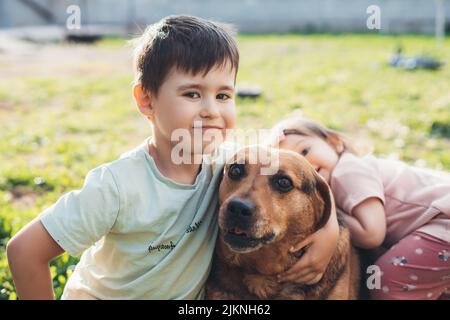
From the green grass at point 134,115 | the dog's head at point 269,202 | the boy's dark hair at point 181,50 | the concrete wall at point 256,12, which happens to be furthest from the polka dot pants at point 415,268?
the concrete wall at point 256,12

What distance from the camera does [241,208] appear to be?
2498 millimetres

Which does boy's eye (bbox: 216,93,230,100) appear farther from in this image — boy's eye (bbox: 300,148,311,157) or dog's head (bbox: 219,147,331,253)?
boy's eye (bbox: 300,148,311,157)

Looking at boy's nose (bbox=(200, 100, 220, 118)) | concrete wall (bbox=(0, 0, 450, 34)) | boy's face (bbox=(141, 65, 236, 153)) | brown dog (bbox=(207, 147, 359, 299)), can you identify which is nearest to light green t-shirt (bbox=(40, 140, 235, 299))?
brown dog (bbox=(207, 147, 359, 299))

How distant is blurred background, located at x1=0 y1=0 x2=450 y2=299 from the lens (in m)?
5.23

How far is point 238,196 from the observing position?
2.58 metres

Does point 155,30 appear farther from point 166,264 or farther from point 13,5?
point 13,5

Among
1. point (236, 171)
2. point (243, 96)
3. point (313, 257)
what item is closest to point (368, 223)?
point (313, 257)

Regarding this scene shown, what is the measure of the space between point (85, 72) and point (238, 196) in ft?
35.9

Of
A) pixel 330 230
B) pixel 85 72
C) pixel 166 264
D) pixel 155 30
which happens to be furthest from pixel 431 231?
pixel 85 72

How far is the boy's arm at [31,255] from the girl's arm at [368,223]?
5.34 ft

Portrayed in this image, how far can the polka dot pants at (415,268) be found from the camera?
3.02 m

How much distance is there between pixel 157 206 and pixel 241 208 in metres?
0.46

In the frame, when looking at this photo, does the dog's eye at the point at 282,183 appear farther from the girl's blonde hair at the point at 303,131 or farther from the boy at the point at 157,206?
the girl's blonde hair at the point at 303,131

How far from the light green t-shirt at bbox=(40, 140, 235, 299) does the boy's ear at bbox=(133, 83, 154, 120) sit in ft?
0.61
